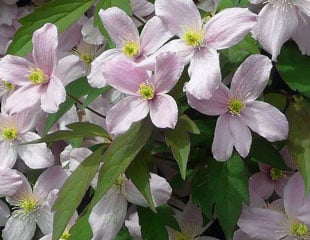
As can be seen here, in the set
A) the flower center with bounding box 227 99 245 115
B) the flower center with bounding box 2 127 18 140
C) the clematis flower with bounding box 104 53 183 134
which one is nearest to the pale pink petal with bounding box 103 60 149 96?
the clematis flower with bounding box 104 53 183 134

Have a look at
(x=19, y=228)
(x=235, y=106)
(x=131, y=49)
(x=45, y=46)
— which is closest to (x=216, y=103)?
(x=235, y=106)

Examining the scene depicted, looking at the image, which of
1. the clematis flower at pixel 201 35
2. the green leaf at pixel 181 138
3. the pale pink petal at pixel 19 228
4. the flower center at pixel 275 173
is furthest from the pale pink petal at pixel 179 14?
the pale pink petal at pixel 19 228

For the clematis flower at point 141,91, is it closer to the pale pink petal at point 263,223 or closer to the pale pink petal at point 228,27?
the pale pink petal at point 228,27

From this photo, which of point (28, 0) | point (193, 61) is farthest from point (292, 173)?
point (28, 0)

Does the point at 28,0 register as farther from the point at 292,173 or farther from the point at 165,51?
the point at 292,173

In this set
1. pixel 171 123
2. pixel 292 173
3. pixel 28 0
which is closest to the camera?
pixel 171 123

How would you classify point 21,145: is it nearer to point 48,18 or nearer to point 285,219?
point 48,18
